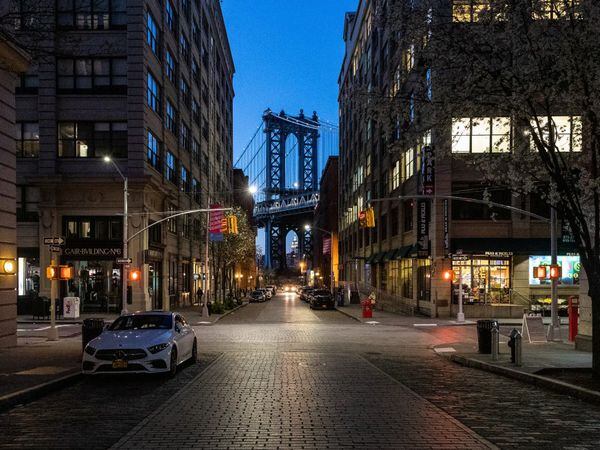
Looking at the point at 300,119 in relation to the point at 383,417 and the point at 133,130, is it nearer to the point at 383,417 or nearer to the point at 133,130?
the point at 133,130

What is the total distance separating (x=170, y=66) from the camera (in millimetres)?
49781

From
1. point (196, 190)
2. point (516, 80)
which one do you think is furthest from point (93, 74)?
point (516, 80)

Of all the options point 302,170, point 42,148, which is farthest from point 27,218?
point 302,170

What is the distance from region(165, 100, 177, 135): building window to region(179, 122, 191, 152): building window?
5.21 feet

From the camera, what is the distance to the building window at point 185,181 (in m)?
53.6

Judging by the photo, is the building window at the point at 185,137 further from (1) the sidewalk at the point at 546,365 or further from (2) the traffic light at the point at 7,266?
(1) the sidewalk at the point at 546,365

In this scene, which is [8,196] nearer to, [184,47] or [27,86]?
[27,86]

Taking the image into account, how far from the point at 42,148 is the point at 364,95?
30908 millimetres

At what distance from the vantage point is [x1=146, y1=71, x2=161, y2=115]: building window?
42125 millimetres

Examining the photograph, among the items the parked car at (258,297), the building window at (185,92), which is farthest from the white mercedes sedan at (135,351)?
the parked car at (258,297)

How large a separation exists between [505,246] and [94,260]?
25.8 metres

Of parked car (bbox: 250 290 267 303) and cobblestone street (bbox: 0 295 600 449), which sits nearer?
cobblestone street (bbox: 0 295 600 449)

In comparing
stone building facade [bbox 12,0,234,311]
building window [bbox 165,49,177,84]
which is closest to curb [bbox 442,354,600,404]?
stone building facade [bbox 12,0,234,311]

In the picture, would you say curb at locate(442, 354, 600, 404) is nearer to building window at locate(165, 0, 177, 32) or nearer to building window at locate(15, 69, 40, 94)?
building window at locate(15, 69, 40, 94)
